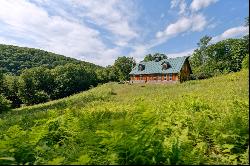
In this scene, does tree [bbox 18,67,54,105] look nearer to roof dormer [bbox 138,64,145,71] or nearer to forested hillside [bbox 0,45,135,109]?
forested hillside [bbox 0,45,135,109]

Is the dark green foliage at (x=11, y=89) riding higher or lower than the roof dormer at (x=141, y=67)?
lower

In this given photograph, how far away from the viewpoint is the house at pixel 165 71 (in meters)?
65.0

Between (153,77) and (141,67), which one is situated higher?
(141,67)

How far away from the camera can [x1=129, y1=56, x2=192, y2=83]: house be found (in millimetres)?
65000

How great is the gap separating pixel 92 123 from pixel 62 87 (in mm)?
89836

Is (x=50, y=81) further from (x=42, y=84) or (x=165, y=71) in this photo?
(x=165, y=71)

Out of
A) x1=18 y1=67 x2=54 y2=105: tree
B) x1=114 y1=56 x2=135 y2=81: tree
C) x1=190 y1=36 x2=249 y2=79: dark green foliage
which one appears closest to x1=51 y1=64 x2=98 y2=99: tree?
x1=18 y1=67 x2=54 y2=105: tree

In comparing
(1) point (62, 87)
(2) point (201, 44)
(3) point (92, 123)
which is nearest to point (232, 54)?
(2) point (201, 44)

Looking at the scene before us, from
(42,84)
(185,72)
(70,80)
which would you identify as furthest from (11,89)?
(185,72)

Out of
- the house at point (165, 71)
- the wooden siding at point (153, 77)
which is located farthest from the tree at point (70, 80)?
the house at point (165, 71)

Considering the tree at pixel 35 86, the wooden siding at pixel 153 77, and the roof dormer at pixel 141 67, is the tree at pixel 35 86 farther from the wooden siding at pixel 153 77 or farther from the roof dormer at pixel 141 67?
the roof dormer at pixel 141 67

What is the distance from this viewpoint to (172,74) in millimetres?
65625

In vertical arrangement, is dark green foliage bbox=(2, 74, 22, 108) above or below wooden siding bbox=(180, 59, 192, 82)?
below

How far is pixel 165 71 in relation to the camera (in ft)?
221
